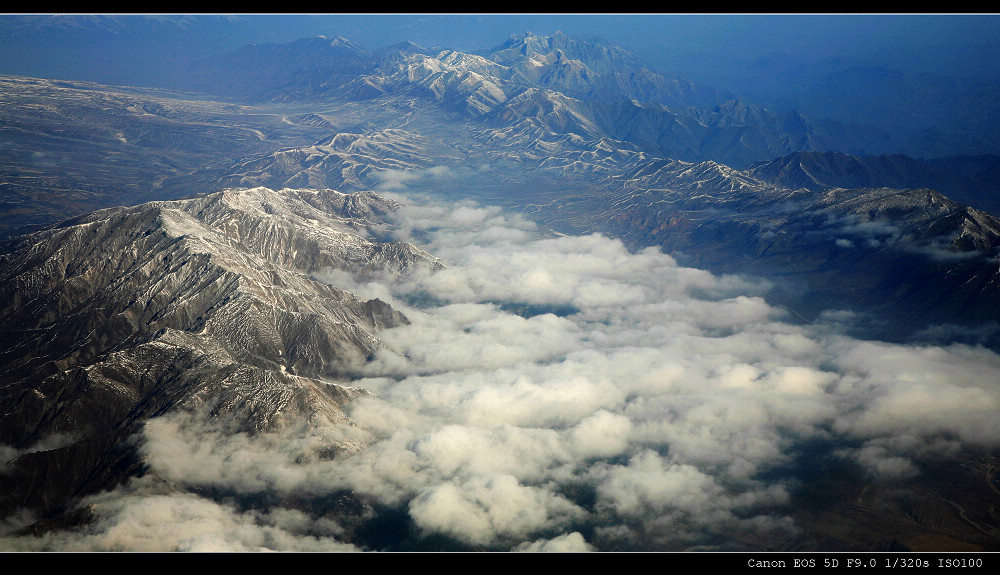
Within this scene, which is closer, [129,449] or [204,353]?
[129,449]

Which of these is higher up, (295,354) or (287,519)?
(295,354)

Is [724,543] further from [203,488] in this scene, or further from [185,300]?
[185,300]

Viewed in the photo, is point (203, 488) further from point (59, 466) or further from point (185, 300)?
point (185, 300)

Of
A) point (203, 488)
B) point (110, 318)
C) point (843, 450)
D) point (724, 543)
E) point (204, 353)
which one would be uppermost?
point (110, 318)

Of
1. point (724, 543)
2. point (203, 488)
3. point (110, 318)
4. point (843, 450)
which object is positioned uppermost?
point (110, 318)

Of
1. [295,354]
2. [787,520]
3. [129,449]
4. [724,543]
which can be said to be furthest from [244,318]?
[787,520]
